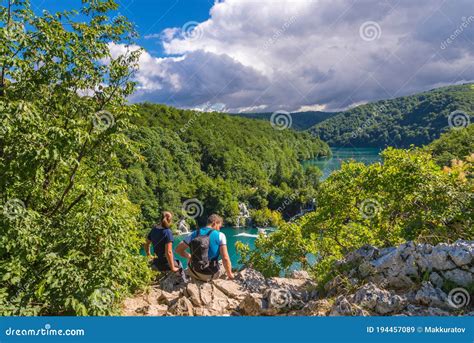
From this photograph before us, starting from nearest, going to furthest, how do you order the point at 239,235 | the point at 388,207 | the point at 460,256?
the point at 460,256, the point at 388,207, the point at 239,235

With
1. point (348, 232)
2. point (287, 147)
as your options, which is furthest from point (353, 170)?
point (287, 147)

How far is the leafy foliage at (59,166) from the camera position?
5965mm

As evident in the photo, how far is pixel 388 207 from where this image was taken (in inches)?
446

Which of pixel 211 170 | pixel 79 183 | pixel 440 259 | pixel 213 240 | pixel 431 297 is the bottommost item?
pixel 431 297

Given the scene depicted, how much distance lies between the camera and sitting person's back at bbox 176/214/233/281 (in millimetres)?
7645

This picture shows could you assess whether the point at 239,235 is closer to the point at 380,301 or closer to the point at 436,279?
the point at 436,279

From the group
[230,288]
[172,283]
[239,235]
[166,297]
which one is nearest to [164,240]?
[172,283]

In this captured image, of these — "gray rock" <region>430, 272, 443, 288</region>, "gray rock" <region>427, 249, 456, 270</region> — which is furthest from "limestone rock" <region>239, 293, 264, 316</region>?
"gray rock" <region>427, 249, 456, 270</region>

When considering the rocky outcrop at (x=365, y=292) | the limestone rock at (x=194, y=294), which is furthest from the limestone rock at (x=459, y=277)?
the limestone rock at (x=194, y=294)

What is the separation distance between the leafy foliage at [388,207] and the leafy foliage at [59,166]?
5.44m

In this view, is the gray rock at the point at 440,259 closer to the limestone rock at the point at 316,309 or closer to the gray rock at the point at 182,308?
the limestone rock at the point at 316,309

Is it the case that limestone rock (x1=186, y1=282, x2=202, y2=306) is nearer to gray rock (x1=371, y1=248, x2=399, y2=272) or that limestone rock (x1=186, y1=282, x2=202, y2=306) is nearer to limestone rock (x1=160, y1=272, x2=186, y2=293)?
limestone rock (x1=160, y1=272, x2=186, y2=293)

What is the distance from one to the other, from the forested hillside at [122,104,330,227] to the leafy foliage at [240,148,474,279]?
52.5 metres

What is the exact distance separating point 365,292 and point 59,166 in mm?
6199
